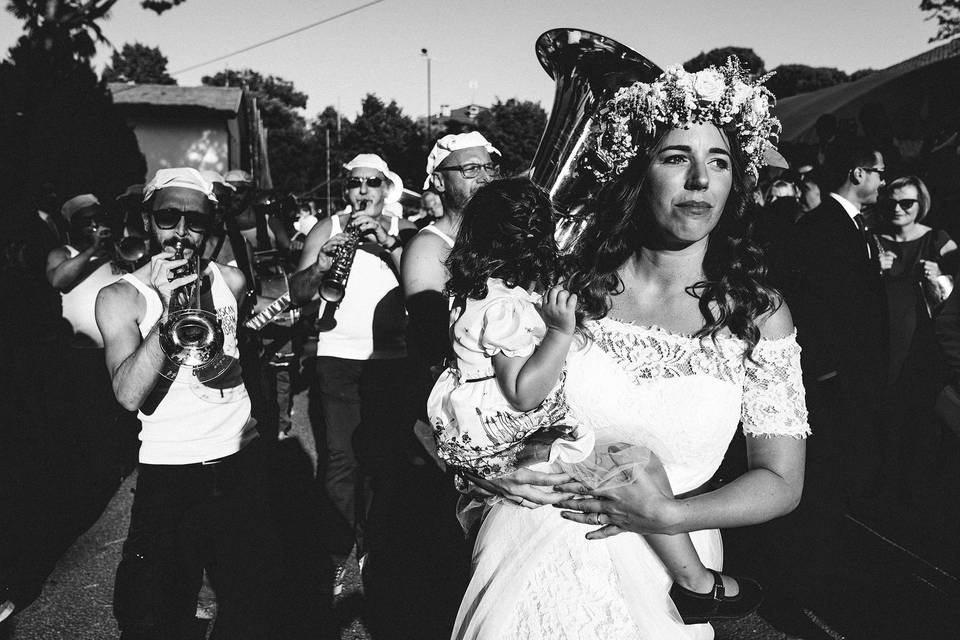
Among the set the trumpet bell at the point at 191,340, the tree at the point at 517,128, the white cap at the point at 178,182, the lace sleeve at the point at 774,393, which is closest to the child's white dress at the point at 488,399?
the lace sleeve at the point at 774,393

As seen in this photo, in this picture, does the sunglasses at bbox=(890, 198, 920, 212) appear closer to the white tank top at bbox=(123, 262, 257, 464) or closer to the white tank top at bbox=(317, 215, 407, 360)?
the white tank top at bbox=(317, 215, 407, 360)

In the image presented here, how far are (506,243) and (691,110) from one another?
0.72 meters

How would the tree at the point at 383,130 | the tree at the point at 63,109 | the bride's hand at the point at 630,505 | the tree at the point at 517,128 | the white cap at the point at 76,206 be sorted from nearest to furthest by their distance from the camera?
the bride's hand at the point at 630,505 → the white cap at the point at 76,206 → the tree at the point at 63,109 → the tree at the point at 383,130 → the tree at the point at 517,128

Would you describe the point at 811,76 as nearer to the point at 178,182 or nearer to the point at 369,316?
the point at 369,316

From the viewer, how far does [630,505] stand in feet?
5.66

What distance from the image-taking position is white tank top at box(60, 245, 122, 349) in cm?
490

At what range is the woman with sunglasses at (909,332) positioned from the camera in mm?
5457

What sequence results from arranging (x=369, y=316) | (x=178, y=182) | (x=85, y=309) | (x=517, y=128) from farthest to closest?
(x=517, y=128) < (x=85, y=309) < (x=369, y=316) < (x=178, y=182)

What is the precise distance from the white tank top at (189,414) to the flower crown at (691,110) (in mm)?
1780

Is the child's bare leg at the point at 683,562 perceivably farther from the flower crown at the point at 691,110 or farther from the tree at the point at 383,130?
the tree at the point at 383,130

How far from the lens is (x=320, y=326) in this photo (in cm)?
419

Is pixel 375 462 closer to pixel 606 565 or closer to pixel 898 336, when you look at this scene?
pixel 606 565

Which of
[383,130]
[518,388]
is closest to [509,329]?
[518,388]

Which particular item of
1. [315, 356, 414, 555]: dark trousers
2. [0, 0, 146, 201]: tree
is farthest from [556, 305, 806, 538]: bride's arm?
[0, 0, 146, 201]: tree
